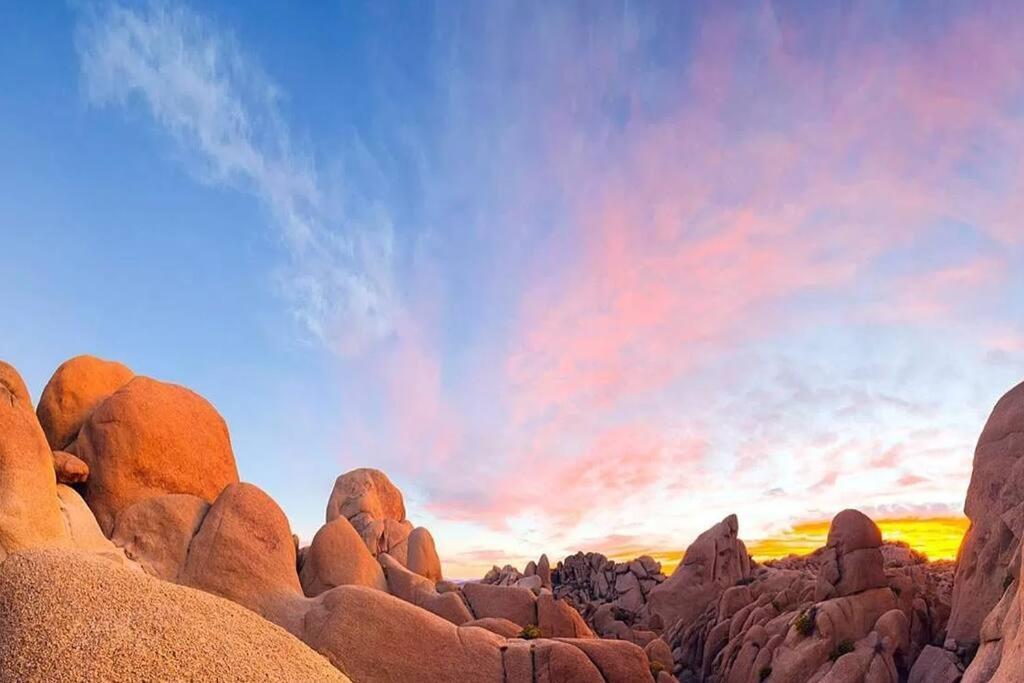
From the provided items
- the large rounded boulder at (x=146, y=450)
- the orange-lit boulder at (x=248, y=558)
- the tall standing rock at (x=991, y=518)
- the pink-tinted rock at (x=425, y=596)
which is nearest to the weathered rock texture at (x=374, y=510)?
the pink-tinted rock at (x=425, y=596)

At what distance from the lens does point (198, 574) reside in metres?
32.1

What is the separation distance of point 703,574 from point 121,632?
75.5 metres

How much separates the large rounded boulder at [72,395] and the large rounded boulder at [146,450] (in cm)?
213

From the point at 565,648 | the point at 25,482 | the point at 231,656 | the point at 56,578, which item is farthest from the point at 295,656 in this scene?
the point at 565,648

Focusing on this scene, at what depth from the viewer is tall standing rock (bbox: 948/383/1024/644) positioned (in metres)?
38.9

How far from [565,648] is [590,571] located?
3087 inches

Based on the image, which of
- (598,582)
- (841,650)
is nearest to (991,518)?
(841,650)

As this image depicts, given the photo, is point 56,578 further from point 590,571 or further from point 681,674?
point 590,571

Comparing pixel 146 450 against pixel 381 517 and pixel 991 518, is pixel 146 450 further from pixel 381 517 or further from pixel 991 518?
pixel 991 518

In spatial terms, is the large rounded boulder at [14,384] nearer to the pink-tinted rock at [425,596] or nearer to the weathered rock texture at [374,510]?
the pink-tinted rock at [425,596]

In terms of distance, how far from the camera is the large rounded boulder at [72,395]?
37125 mm

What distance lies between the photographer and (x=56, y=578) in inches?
444

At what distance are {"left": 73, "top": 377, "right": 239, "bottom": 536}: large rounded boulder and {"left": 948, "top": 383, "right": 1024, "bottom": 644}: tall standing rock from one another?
40.6 m

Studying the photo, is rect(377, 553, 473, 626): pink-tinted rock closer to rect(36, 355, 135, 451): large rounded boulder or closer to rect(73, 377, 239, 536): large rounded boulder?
rect(73, 377, 239, 536): large rounded boulder
